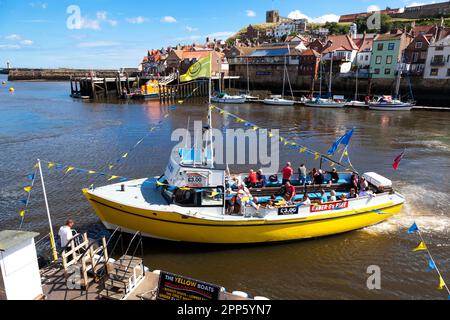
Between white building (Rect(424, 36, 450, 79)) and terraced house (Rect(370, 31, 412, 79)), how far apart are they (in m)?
4.50

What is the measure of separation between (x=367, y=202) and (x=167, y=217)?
7.52 meters

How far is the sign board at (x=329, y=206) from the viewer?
1177cm

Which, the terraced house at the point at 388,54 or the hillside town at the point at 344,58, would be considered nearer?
the hillside town at the point at 344,58

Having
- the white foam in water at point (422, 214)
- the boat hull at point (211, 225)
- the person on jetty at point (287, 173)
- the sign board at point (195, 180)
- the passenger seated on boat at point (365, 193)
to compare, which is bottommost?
the white foam in water at point (422, 214)

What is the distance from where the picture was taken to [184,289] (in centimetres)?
670

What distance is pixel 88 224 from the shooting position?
44.0 feet

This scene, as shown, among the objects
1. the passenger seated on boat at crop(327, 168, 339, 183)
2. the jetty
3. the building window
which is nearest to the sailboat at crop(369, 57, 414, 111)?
the building window

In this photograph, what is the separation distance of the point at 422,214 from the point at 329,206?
5635mm

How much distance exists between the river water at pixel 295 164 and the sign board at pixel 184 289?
11.3ft

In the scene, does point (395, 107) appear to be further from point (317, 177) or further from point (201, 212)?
point (201, 212)

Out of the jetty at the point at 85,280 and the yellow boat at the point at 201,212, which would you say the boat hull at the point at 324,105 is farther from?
the jetty at the point at 85,280

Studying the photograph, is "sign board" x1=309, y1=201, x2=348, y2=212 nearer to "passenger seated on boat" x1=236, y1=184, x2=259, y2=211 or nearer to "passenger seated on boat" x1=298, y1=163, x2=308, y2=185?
"passenger seated on boat" x1=298, y1=163, x2=308, y2=185

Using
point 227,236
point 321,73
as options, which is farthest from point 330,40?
point 227,236

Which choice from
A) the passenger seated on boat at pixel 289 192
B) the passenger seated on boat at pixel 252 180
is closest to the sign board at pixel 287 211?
the passenger seated on boat at pixel 289 192
